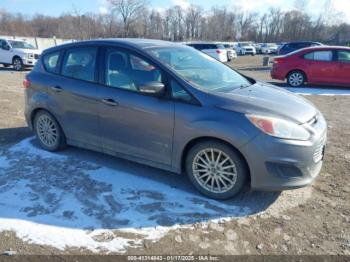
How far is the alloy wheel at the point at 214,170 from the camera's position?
3555 mm

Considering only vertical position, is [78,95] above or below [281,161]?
above

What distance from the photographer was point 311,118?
3.66 meters

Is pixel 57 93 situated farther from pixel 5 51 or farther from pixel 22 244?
pixel 5 51

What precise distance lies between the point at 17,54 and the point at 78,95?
50.9ft

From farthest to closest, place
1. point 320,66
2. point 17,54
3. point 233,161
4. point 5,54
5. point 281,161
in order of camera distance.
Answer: point 5,54 < point 17,54 < point 320,66 < point 233,161 < point 281,161

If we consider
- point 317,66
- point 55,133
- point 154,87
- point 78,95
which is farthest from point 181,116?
point 317,66

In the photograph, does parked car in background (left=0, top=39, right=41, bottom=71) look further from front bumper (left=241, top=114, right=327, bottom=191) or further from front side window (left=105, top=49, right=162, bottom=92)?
front bumper (left=241, top=114, right=327, bottom=191)

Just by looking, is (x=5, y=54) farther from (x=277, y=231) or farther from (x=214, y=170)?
(x=277, y=231)

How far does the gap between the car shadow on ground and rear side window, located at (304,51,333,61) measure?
366 inches

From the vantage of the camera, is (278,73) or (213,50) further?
(213,50)

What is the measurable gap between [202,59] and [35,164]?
2.75 metres

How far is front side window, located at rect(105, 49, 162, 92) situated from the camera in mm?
3949

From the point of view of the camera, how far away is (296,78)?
12.0 meters

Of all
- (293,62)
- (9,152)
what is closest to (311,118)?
(9,152)
